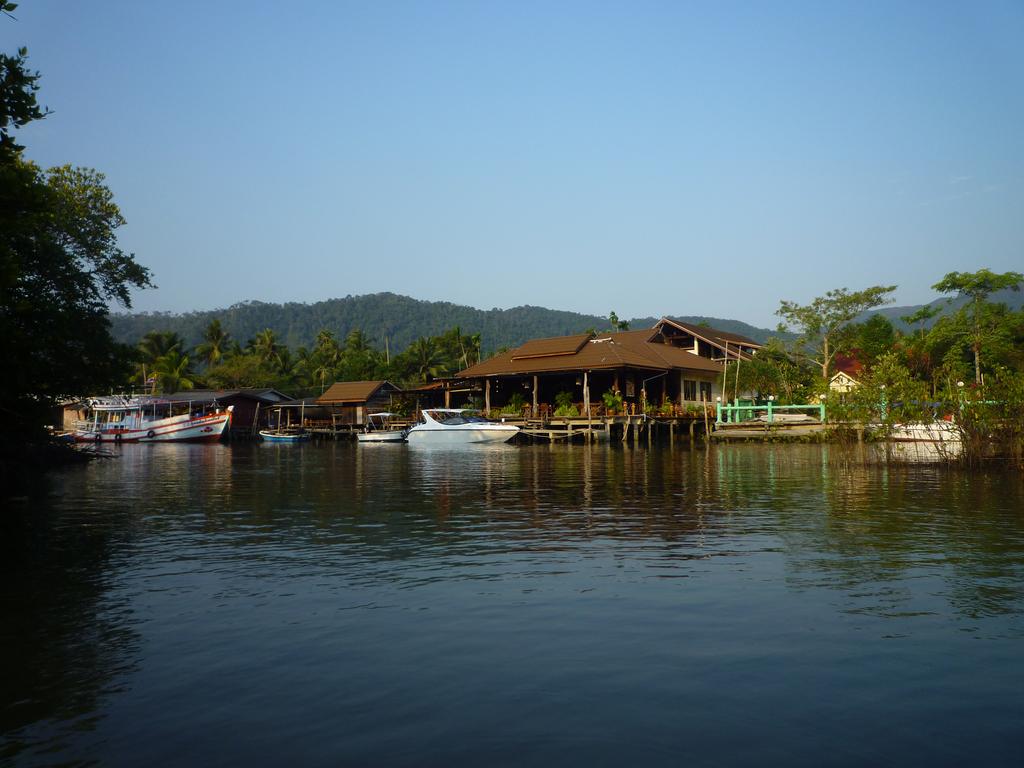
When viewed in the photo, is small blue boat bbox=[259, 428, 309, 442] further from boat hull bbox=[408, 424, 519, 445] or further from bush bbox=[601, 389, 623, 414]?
bush bbox=[601, 389, 623, 414]

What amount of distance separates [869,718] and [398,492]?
17476 millimetres

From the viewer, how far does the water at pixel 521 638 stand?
5391 mm

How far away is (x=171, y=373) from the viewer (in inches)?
3282

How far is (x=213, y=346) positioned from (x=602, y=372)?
62.6 m

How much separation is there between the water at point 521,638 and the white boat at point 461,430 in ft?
101

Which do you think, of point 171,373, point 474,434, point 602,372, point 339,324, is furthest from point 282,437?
point 339,324

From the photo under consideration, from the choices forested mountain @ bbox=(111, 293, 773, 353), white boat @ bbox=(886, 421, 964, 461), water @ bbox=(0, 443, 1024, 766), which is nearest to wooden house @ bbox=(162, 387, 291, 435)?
white boat @ bbox=(886, 421, 964, 461)

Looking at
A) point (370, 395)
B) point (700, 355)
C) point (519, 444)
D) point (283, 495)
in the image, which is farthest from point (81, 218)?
point (700, 355)

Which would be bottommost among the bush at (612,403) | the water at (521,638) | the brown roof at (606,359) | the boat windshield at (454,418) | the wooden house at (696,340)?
the water at (521,638)

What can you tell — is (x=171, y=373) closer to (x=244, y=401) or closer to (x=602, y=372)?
(x=244, y=401)

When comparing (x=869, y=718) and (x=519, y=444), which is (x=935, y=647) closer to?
(x=869, y=718)

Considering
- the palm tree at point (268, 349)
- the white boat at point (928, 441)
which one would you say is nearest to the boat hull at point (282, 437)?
the palm tree at point (268, 349)

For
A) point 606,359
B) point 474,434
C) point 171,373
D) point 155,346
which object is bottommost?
point 474,434

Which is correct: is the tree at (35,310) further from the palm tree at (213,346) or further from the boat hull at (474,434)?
the palm tree at (213,346)
